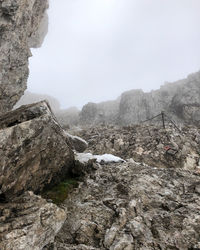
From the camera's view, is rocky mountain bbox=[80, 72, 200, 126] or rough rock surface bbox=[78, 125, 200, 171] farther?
rocky mountain bbox=[80, 72, 200, 126]

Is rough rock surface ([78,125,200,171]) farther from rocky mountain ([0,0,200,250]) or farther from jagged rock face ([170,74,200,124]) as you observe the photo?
jagged rock face ([170,74,200,124])

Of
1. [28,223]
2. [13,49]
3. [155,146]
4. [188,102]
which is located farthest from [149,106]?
[28,223]

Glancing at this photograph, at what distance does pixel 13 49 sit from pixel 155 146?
729 inches

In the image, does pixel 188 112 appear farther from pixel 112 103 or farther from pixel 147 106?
pixel 112 103

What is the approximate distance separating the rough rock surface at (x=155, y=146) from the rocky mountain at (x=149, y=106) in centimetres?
2447

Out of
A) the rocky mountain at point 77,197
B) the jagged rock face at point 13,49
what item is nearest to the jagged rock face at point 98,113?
the jagged rock face at point 13,49

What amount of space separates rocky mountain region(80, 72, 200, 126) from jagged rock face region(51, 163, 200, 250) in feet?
126

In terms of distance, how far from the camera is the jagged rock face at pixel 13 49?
2133 cm

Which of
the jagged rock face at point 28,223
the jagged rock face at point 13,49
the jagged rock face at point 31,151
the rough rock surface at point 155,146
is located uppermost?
the jagged rock face at point 13,49

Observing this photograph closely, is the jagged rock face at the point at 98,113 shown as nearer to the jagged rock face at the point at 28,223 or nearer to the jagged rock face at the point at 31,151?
the jagged rock face at the point at 31,151

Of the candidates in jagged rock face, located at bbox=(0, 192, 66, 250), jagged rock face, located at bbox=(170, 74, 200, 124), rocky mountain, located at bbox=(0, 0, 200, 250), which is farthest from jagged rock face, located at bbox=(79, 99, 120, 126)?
jagged rock face, located at bbox=(0, 192, 66, 250)

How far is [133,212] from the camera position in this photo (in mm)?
8195

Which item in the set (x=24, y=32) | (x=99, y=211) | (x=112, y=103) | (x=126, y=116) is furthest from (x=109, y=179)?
(x=112, y=103)

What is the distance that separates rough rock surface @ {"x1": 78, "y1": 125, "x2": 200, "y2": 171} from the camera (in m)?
19.1
